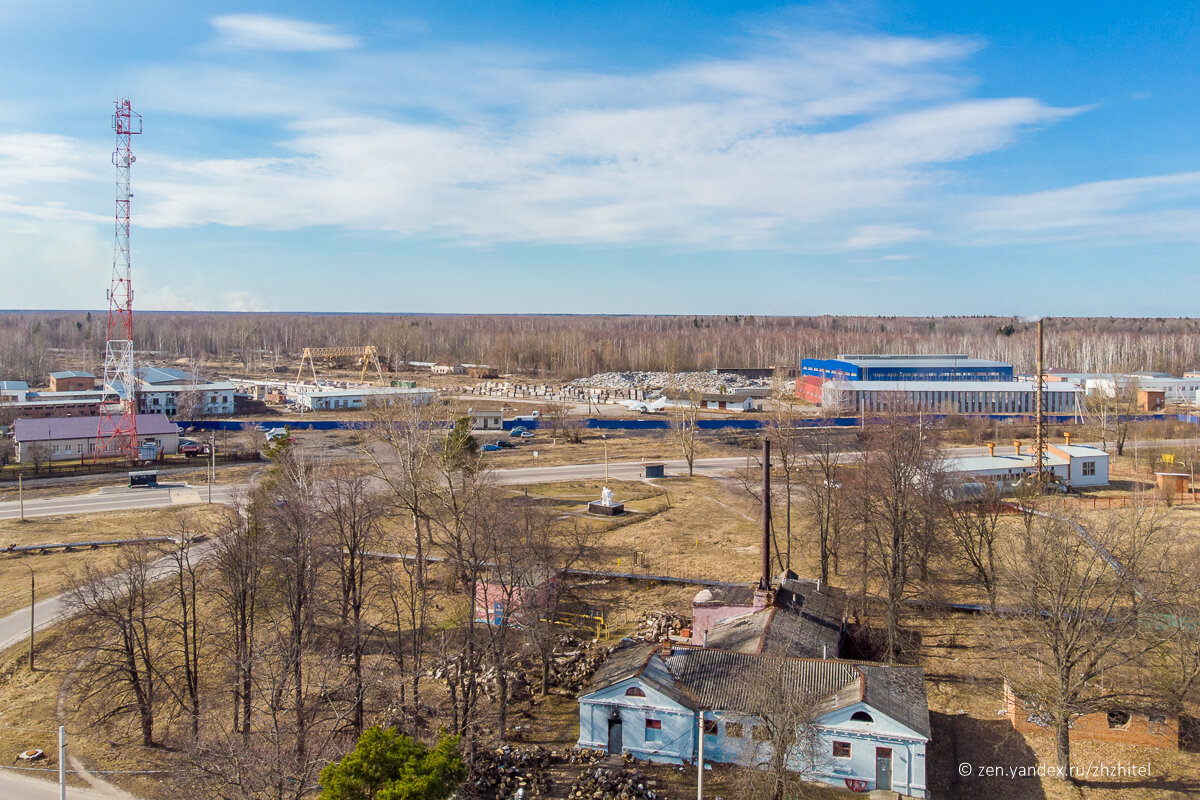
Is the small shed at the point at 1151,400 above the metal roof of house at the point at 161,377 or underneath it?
underneath

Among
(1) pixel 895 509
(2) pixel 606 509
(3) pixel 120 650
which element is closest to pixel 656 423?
(2) pixel 606 509

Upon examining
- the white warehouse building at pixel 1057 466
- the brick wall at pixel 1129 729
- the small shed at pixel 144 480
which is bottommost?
the brick wall at pixel 1129 729

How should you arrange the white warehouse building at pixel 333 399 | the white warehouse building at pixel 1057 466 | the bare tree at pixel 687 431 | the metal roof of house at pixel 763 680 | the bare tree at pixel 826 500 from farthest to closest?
the white warehouse building at pixel 333 399
the bare tree at pixel 687 431
the white warehouse building at pixel 1057 466
the bare tree at pixel 826 500
the metal roof of house at pixel 763 680

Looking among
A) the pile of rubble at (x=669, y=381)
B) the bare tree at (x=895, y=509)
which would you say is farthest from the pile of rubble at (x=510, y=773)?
the pile of rubble at (x=669, y=381)

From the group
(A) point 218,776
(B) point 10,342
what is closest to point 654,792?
(A) point 218,776

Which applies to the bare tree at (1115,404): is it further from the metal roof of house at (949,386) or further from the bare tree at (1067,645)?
the bare tree at (1067,645)

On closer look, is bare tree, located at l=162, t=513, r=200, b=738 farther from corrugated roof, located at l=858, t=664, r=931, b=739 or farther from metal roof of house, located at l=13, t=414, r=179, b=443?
metal roof of house, located at l=13, t=414, r=179, b=443

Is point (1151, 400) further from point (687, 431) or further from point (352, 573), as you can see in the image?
point (352, 573)

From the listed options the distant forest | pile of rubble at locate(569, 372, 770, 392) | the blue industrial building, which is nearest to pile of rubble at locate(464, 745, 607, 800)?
the blue industrial building
